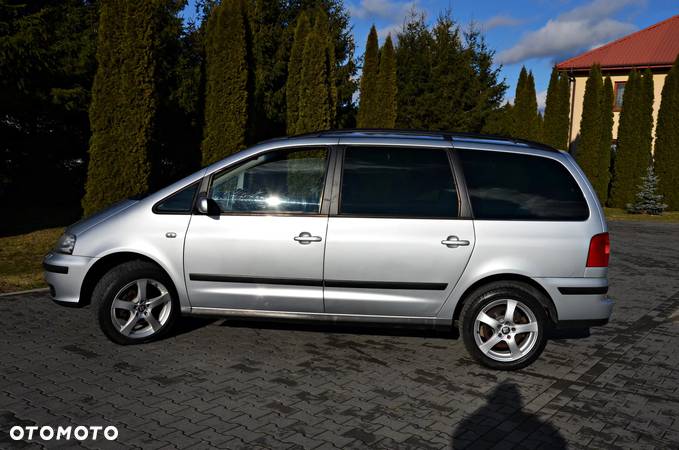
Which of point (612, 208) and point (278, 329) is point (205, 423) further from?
point (612, 208)

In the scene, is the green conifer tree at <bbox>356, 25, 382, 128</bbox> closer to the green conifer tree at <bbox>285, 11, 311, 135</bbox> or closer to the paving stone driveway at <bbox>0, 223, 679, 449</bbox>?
the green conifer tree at <bbox>285, 11, 311, 135</bbox>

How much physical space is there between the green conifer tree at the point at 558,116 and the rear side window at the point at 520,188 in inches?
1016

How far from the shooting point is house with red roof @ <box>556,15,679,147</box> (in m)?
33.2

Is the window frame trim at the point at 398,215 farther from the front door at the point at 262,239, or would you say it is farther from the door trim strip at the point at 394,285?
the door trim strip at the point at 394,285

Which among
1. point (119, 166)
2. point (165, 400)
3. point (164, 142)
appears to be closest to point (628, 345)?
point (165, 400)

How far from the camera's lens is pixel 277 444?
3.51 metres

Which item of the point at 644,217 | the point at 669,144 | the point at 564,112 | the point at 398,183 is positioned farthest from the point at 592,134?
the point at 398,183

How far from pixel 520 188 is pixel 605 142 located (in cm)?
2502

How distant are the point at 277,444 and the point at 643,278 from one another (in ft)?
27.7

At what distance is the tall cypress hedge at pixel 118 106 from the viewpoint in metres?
10.9

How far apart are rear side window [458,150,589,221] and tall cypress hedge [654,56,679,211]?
79.6ft

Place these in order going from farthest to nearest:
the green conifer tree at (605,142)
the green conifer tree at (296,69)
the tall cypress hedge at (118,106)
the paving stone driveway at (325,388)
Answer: the green conifer tree at (605,142)
the green conifer tree at (296,69)
the tall cypress hedge at (118,106)
the paving stone driveway at (325,388)

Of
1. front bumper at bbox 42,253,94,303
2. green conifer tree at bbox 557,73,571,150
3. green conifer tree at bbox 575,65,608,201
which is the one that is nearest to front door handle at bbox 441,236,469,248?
front bumper at bbox 42,253,94,303

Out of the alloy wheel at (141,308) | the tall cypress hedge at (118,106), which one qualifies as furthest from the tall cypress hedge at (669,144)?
the alloy wheel at (141,308)
